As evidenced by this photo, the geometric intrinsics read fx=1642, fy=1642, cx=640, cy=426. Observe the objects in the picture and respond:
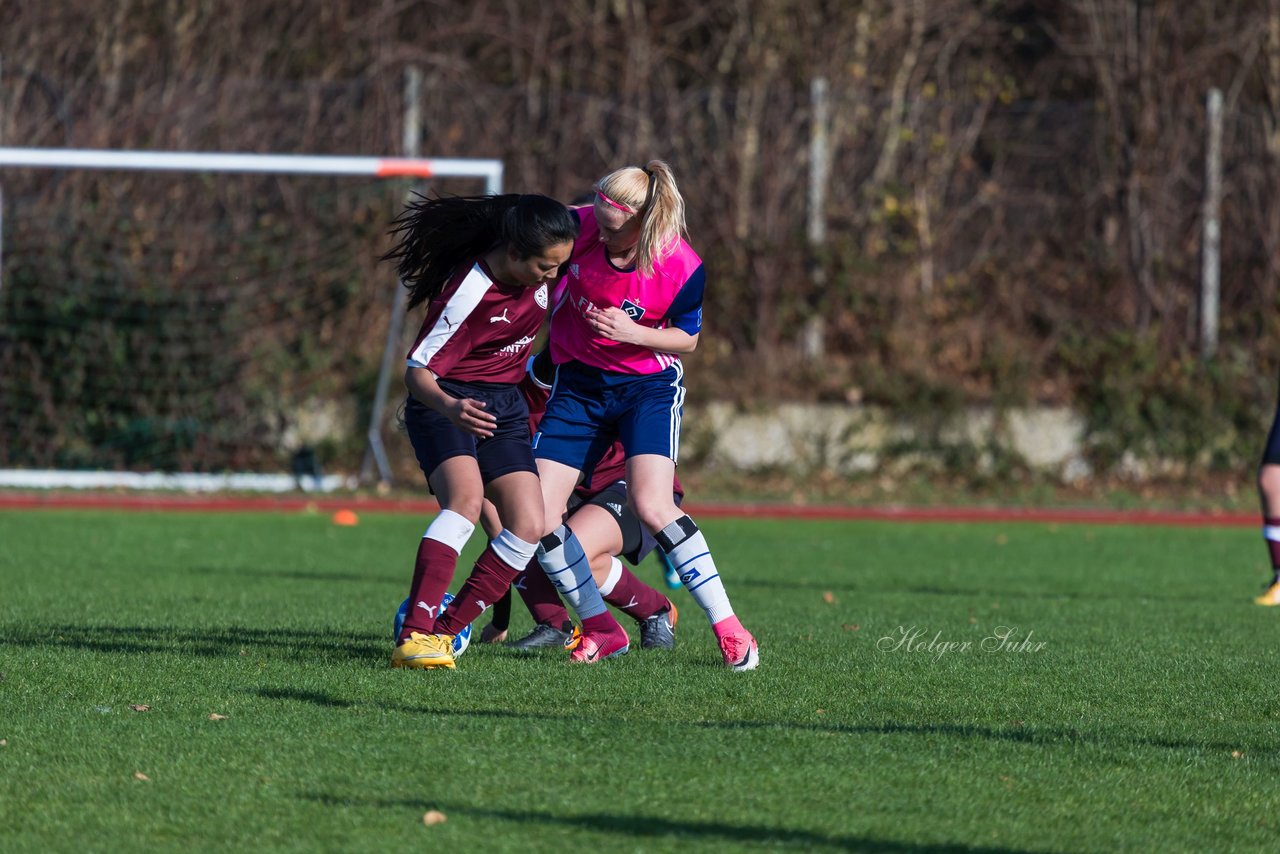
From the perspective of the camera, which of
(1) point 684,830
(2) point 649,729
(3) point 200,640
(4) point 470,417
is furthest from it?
(3) point 200,640

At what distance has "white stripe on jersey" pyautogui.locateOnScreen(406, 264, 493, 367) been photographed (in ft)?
19.5

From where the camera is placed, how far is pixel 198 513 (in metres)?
14.0

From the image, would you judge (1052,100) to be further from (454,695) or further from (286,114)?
(454,695)

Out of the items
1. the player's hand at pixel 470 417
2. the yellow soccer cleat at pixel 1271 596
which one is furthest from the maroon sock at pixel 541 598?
the yellow soccer cleat at pixel 1271 596

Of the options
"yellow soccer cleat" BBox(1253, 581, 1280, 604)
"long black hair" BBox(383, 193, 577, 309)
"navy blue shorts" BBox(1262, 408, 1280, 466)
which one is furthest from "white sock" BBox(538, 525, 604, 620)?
"navy blue shorts" BBox(1262, 408, 1280, 466)

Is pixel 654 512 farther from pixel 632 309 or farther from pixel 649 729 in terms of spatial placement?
pixel 649 729

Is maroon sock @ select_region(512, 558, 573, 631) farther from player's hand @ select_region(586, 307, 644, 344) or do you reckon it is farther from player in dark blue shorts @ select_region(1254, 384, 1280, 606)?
player in dark blue shorts @ select_region(1254, 384, 1280, 606)

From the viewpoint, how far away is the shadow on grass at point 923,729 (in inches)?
191

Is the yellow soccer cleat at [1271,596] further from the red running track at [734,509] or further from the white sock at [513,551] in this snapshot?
the red running track at [734,509]

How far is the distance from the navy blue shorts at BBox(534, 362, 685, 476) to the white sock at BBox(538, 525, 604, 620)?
315mm

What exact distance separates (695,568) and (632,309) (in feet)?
3.33

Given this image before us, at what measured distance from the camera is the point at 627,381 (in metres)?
6.39

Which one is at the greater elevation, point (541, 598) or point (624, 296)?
point (624, 296)

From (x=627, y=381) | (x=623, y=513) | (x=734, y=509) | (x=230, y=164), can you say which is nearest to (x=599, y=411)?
(x=627, y=381)
